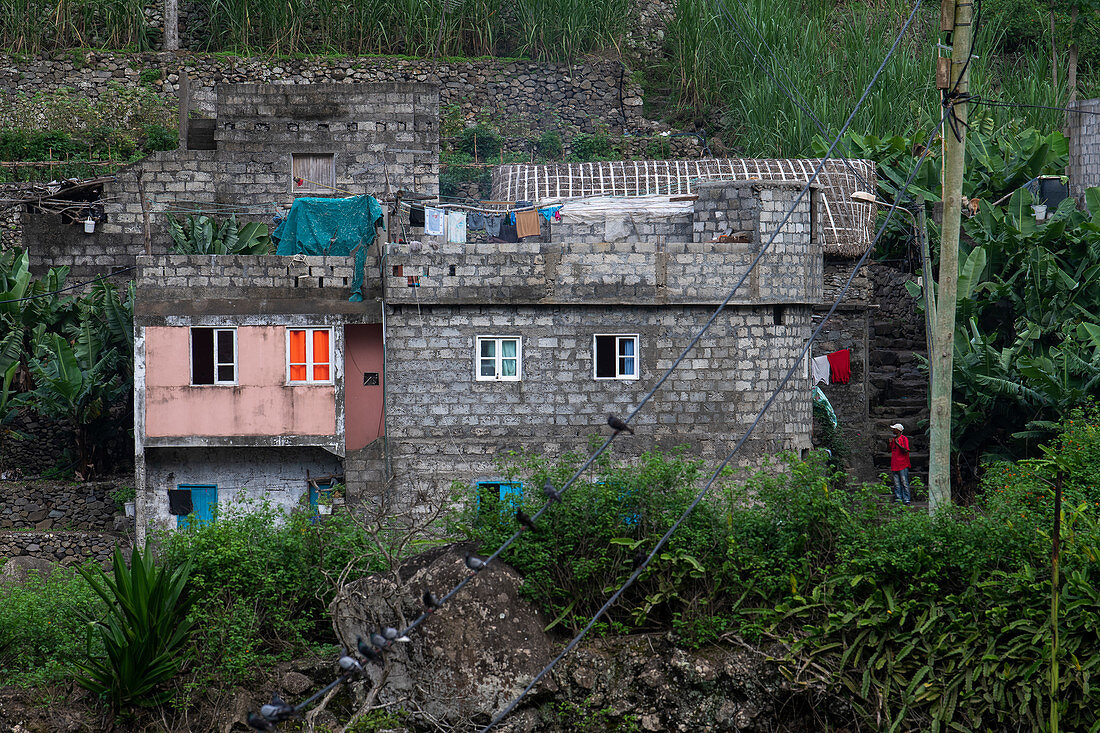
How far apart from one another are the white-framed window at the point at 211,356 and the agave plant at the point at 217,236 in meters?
2.01

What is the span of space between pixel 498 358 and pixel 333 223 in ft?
11.4

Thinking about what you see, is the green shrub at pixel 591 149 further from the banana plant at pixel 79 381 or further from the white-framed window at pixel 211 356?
the white-framed window at pixel 211 356

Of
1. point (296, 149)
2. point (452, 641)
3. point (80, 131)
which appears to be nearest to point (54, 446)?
point (296, 149)

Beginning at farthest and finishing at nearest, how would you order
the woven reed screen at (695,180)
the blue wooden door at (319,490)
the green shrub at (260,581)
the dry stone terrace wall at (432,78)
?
the dry stone terrace wall at (432,78) → the woven reed screen at (695,180) → the blue wooden door at (319,490) → the green shrub at (260,581)

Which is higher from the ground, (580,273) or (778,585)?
(580,273)

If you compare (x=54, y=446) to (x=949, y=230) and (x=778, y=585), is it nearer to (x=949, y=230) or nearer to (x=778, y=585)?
(x=778, y=585)

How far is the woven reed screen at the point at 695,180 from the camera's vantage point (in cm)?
2178

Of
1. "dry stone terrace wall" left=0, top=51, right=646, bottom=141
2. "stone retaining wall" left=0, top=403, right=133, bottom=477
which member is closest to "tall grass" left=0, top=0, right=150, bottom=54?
"dry stone terrace wall" left=0, top=51, right=646, bottom=141

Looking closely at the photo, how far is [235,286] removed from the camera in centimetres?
1691

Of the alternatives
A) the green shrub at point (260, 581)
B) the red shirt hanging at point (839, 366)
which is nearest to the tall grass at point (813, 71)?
the red shirt hanging at point (839, 366)

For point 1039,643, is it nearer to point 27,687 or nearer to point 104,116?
point 27,687

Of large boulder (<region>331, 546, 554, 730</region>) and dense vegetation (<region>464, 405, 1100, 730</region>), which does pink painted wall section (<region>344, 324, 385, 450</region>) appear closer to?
dense vegetation (<region>464, 405, 1100, 730</region>)

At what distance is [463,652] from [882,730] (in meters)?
4.19

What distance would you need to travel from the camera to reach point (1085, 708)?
10.5 meters
